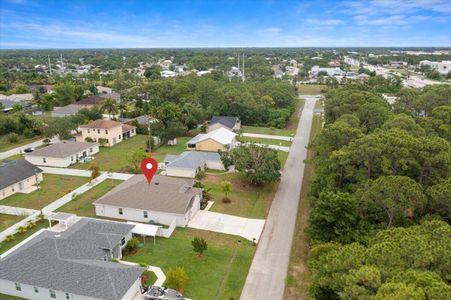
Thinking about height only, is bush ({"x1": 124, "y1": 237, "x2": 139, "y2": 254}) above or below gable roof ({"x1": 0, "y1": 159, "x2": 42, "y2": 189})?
below

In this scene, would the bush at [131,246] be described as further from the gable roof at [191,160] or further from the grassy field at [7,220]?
the gable roof at [191,160]

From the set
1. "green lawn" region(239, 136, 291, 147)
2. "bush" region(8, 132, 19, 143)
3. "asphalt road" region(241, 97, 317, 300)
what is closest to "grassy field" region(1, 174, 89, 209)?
"bush" region(8, 132, 19, 143)

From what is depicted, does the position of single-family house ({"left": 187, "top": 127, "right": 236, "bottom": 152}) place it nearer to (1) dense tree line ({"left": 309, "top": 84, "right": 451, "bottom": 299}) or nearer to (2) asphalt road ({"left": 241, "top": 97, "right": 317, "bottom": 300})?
(2) asphalt road ({"left": 241, "top": 97, "right": 317, "bottom": 300})

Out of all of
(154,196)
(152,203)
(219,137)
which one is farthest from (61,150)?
(152,203)

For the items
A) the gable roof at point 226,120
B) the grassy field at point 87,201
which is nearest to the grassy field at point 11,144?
the grassy field at point 87,201

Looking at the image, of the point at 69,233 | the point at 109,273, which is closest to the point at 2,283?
the point at 69,233

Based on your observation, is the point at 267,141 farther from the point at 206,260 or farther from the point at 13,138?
the point at 13,138
